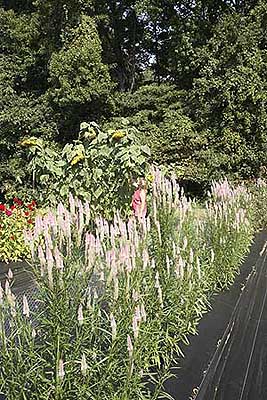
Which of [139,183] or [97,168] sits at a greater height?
[97,168]

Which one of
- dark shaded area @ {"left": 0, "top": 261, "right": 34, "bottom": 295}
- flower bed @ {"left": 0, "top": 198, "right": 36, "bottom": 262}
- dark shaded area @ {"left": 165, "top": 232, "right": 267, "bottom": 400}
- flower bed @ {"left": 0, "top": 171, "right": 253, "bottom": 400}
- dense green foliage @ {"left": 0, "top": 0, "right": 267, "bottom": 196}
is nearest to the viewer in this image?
flower bed @ {"left": 0, "top": 171, "right": 253, "bottom": 400}

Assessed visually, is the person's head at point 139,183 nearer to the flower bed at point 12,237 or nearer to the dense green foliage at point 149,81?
the flower bed at point 12,237

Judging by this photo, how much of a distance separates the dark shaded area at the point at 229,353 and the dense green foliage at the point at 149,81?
7586mm

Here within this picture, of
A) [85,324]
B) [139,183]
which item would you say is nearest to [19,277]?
[139,183]

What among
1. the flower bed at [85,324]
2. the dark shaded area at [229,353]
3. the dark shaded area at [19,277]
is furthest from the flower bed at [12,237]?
the flower bed at [85,324]

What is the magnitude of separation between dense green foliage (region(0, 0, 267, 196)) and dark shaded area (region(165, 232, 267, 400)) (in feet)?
24.9

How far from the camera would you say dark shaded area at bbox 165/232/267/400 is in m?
2.40

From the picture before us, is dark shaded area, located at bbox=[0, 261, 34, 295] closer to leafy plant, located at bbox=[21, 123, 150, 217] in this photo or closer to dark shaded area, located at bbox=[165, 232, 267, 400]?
leafy plant, located at bbox=[21, 123, 150, 217]

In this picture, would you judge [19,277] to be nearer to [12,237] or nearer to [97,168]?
[12,237]

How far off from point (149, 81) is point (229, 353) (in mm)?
12514

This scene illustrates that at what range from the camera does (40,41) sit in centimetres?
1315

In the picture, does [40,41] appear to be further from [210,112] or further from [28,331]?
[28,331]

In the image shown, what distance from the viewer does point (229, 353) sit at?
2891 millimetres

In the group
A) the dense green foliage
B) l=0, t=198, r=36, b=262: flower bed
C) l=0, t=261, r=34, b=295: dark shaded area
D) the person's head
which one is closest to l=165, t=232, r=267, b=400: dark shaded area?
the person's head
